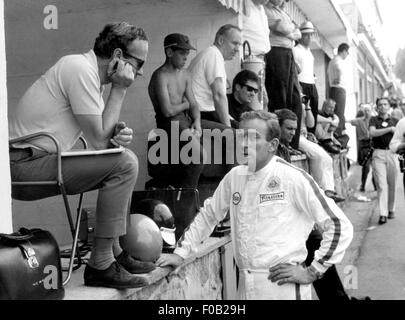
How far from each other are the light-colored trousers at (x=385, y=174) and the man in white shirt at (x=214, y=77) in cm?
422

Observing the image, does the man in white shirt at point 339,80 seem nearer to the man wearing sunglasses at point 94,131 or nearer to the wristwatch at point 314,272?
the man wearing sunglasses at point 94,131

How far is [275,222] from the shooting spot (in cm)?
279

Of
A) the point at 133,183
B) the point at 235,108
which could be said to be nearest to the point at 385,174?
the point at 235,108

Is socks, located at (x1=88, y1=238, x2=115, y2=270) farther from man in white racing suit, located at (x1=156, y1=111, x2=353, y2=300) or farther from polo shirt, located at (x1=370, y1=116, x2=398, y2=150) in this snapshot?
polo shirt, located at (x1=370, y1=116, x2=398, y2=150)

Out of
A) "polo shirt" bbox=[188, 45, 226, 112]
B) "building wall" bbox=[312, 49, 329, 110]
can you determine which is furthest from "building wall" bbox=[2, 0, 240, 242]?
"building wall" bbox=[312, 49, 329, 110]

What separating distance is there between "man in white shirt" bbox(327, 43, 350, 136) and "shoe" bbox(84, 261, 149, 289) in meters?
9.13

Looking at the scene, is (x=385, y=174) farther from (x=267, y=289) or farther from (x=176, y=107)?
(x=267, y=289)

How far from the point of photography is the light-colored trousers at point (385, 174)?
344 inches

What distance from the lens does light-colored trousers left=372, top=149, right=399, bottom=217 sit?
8734mm

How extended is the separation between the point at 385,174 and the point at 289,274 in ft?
21.9

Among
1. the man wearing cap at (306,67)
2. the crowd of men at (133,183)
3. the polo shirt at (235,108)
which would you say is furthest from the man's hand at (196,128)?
the man wearing cap at (306,67)
